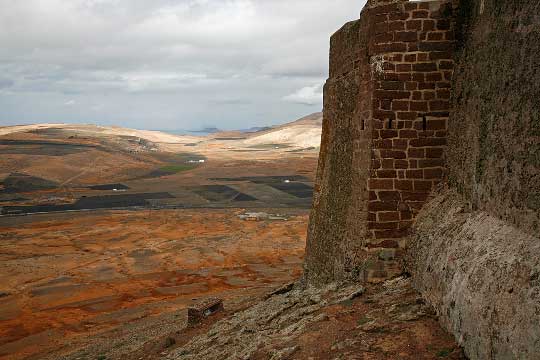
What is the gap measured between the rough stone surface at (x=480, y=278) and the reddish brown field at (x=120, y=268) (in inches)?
377

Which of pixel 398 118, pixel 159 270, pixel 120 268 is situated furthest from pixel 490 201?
pixel 120 268

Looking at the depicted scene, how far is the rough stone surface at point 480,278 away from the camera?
3.84 metres

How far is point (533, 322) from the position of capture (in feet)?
11.9

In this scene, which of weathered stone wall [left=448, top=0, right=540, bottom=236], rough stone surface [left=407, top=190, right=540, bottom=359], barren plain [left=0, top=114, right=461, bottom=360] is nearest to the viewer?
rough stone surface [left=407, top=190, right=540, bottom=359]

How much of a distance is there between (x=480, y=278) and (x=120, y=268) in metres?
19.2

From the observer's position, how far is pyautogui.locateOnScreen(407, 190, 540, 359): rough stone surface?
384cm

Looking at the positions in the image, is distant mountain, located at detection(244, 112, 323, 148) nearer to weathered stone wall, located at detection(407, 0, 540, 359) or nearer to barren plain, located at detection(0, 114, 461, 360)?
barren plain, located at detection(0, 114, 461, 360)

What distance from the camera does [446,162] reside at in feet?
22.9

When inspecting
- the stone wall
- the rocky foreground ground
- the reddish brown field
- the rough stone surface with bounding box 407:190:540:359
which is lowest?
the reddish brown field

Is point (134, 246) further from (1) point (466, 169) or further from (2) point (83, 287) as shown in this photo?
(1) point (466, 169)

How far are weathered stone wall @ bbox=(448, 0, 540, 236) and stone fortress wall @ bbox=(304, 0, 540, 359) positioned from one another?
0.06 feet

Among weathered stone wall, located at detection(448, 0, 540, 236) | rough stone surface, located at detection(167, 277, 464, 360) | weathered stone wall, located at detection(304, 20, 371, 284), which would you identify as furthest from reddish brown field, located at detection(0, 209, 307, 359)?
weathered stone wall, located at detection(448, 0, 540, 236)

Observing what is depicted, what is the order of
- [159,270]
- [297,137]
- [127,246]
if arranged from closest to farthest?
[159,270] < [127,246] < [297,137]

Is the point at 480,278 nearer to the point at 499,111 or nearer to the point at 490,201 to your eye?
the point at 490,201
